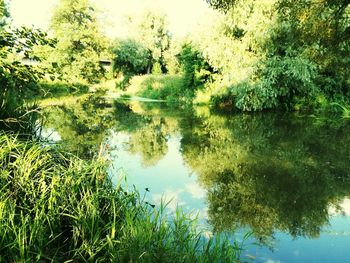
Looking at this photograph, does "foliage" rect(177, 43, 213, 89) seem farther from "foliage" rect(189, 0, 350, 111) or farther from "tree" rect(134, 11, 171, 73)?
"tree" rect(134, 11, 171, 73)

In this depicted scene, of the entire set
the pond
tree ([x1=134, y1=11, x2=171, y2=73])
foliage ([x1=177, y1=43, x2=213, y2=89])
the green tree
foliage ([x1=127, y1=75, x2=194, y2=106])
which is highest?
tree ([x1=134, y1=11, x2=171, y2=73])

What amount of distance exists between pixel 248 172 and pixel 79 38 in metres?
37.3

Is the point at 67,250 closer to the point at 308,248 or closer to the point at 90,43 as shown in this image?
the point at 308,248

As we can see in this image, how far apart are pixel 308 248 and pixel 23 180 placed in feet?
13.0

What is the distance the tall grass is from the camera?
12.5 feet

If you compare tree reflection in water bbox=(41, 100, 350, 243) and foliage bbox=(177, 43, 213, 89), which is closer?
tree reflection in water bbox=(41, 100, 350, 243)

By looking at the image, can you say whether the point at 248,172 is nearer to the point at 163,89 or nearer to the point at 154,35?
the point at 163,89

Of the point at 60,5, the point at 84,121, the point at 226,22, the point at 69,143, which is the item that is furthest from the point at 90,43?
the point at 69,143

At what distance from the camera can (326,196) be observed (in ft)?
25.3

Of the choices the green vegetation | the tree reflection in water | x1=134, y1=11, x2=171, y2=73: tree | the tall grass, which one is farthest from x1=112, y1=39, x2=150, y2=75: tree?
the tall grass

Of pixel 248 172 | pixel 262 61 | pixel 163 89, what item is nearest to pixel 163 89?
pixel 163 89

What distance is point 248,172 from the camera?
9.17 meters

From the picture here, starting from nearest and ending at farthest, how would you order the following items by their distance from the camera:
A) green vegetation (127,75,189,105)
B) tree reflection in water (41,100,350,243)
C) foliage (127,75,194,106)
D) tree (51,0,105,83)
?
tree reflection in water (41,100,350,243)
foliage (127,75,194,106)
green vegetation (127,75,189,105)
tree (51,0,105,83)

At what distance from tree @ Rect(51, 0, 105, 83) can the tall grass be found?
3731 cm
